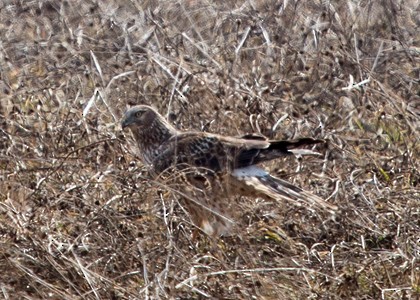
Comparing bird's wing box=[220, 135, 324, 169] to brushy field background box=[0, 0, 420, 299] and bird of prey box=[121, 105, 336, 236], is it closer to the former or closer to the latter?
bird of prey box=[121, 105, 336, 236]

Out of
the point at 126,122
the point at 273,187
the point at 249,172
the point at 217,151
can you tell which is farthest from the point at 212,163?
the point at 126,122

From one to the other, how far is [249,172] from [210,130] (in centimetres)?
67

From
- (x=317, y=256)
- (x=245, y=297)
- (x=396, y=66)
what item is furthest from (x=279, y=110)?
(x=245, y=297)

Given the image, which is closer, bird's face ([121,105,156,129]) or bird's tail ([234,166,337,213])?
bird's tail ([234,166,337,213])

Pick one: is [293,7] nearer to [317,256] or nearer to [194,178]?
[194,178]

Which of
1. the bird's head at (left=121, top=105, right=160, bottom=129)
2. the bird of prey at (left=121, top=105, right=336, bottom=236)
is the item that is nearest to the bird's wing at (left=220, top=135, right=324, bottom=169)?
the bird of prey at (left=121, top=105, right=336, bottom=236)

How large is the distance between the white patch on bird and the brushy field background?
0.57ft

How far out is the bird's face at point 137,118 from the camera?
7.76 m

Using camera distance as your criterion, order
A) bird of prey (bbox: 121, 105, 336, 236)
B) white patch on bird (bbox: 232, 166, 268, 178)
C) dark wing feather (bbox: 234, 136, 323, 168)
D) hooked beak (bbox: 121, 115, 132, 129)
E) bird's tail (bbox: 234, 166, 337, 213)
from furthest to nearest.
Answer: hooked beak (bbox: 121, 115, 132, 129), white patch on bird (bbox: 232, 166, 268, 178), dark wing feather (bbox: 234, 136, 323, 168), bird's tail (bbox: 234, 166, 337, 213), bird of prey (bbox: 121, 105, 336, 236)

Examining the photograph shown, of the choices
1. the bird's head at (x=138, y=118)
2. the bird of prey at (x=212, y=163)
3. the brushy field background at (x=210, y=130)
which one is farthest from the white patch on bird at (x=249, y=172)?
the bird's head at (x=138, y=118)

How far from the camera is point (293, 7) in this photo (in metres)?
9.65

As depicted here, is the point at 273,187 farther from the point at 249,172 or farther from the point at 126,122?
the point at 126,122

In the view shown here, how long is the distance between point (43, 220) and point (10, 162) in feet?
3.01

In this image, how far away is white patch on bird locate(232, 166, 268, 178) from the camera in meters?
7.19
